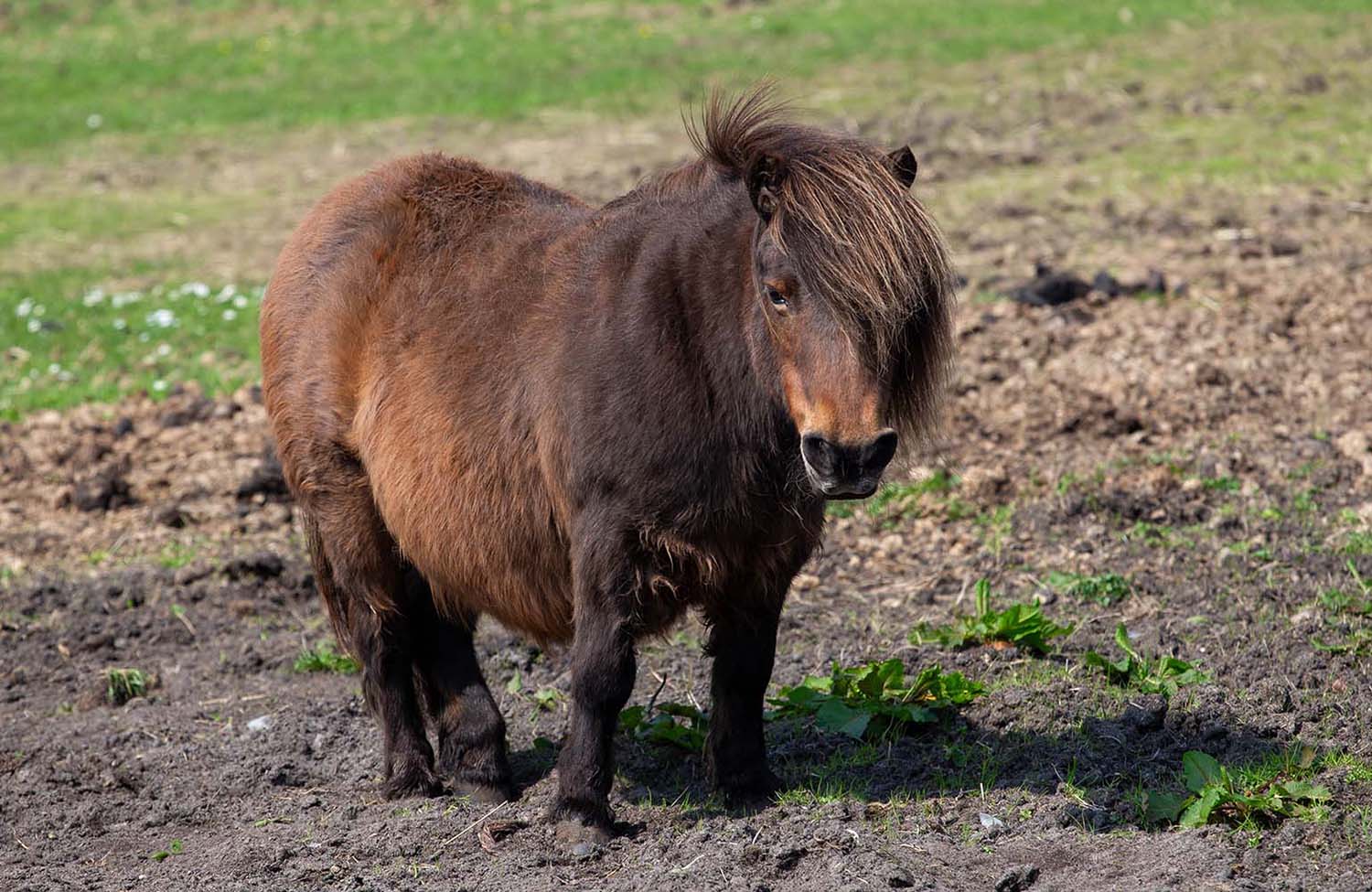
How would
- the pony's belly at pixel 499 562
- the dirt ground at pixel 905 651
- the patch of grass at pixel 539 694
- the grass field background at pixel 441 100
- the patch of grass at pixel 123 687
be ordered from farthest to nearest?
the grass field background at pixel 441 100 < the patch of grass at pixel 123 687 < the patch of grass at pixel 539 694 < the pony's belly at pixel 499 562 < the dirt ground at pixel 905 651

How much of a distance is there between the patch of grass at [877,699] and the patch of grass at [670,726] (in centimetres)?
27

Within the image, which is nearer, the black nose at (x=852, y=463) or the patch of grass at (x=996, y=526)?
A: the black nose at (x=852, y=463)

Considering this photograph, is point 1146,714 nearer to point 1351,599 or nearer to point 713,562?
point 1351,599

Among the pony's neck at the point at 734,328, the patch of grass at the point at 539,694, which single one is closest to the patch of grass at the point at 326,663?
the patch of grass at the point at 539,694

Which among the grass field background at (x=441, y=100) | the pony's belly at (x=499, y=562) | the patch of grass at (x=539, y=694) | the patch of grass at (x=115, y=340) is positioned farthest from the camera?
the grass field background at (x=441, y=100)

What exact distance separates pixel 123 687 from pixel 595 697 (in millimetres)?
2702

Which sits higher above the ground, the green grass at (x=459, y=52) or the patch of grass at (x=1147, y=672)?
the green grass at (x=459, y=52)

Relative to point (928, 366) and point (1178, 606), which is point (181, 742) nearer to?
point (928, 366)

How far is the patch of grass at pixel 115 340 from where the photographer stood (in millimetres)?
9859

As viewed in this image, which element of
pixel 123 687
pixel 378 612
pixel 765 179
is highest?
pixel 765 179

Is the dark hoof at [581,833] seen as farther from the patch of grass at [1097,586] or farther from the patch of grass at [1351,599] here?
the patch of grass at [1351,599]

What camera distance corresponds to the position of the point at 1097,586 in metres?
6.16

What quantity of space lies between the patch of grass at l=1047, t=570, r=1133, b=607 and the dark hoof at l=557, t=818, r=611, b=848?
2.49 meters

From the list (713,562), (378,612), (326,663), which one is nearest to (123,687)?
(326,663)
